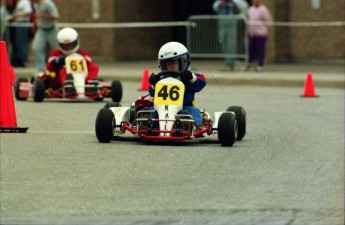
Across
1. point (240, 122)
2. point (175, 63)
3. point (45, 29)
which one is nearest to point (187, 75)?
point (175, 63)

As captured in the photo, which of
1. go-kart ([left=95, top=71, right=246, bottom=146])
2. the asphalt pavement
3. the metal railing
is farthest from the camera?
the metal railing

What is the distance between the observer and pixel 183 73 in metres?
14.2

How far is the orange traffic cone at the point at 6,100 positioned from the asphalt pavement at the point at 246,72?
11.7 metres

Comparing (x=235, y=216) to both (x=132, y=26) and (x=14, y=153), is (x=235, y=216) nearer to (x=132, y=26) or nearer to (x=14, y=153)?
(x=14, y=153)

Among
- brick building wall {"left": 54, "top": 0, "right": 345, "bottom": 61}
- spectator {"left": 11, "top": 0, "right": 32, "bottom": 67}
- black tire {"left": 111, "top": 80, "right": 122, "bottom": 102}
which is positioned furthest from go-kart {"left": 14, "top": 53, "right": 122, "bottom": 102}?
brick building wall {"left": 54, "top": 0, "right": 345, "bottom": 61}

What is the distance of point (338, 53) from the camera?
32844 millimetres

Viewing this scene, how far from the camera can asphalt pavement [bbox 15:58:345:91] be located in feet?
87.5

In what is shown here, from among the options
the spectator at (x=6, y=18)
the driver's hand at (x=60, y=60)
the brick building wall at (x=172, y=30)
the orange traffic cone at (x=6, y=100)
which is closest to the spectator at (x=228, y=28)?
the brick building wall at (x=172, y=30)

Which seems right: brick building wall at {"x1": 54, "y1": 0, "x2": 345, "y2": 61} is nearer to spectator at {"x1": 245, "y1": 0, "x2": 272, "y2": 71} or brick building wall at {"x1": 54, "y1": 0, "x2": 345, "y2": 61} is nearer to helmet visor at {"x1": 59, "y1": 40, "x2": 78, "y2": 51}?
spectator at {"x1": 245, "y1": 0, "x2": 272, "y2": 71}

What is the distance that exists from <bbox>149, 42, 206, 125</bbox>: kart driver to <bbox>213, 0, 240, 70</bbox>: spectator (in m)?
14.6

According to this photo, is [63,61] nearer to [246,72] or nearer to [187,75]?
[187,75]

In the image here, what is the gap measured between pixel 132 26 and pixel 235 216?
1006 inches

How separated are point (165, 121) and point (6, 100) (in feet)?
6.98

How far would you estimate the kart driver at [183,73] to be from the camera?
46.5 feet
